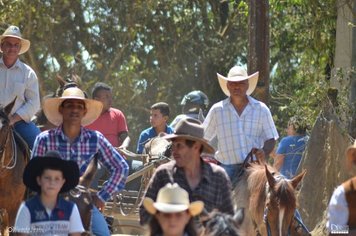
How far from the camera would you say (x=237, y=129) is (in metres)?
12.9

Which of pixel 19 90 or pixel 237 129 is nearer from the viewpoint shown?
pixel 237 129

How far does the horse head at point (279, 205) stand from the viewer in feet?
39.2

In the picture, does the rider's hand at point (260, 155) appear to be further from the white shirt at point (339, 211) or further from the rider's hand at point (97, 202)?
the white shirt at point (339, 211)

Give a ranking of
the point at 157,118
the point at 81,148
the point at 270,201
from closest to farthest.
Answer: the point at 81,148
the point at 270,201
the point at 157,118

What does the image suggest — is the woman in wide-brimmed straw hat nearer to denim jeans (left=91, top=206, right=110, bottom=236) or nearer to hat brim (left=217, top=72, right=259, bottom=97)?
denim jeans (left=91, top=206, right=110, bottom=236)

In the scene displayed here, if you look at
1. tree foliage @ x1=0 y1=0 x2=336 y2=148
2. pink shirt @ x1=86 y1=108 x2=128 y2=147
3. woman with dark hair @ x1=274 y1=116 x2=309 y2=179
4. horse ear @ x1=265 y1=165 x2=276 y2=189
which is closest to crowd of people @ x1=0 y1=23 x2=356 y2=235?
horse ear @ x1=265 y1=165 x2=276 y2=189

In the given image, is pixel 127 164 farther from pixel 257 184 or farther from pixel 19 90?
pixel 19 90

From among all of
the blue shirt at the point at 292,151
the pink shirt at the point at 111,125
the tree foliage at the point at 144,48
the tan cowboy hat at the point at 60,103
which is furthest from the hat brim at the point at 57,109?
the tree foliage at the point at 144,48

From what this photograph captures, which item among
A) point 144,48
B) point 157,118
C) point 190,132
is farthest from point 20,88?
point 144,48

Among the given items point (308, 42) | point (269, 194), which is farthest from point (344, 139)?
point (308, 42)

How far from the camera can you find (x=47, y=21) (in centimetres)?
2664

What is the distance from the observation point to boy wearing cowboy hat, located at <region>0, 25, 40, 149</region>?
43.9 ft

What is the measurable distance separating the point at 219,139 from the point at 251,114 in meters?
0.45

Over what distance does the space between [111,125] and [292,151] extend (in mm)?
2764
